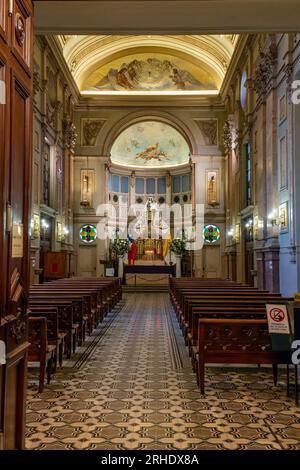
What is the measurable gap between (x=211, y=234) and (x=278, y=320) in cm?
2009

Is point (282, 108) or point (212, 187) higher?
point (282, 108)

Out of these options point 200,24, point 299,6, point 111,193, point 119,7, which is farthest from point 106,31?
point 111,193

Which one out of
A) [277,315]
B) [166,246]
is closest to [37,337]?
[277,315]

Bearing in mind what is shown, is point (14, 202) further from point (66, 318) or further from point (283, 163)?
point (283, 163)

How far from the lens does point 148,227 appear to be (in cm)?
2973

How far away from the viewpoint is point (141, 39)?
81.0 ft

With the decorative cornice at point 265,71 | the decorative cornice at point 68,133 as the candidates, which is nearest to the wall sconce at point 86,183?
the decorative cornice at point 68,133

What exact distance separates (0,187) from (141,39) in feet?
79.0

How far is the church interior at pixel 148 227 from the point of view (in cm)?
367

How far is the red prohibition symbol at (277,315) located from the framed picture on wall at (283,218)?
7.42m

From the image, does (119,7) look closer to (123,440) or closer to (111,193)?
(123,440)

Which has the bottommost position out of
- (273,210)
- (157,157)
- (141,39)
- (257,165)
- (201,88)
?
(273,210)

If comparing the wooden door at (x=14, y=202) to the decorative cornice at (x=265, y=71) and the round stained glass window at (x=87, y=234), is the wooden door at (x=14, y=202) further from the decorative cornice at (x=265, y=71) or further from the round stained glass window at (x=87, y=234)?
the round stained glass window at (x=87, y=234)

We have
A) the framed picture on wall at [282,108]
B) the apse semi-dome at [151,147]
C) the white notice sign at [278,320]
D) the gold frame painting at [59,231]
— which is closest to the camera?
the white notice sign at [278,320]
